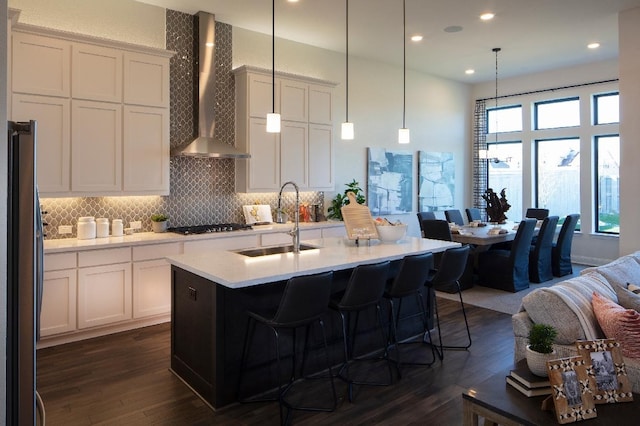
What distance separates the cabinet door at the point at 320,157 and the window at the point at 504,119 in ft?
14.7

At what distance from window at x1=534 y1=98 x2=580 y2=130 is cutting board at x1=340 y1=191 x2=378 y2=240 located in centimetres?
591

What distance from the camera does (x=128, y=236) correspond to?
4.84m

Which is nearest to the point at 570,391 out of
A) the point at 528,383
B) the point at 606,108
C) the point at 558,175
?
the point at 528,383

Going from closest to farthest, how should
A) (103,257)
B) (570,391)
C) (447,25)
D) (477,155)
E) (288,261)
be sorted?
(570,391) < (288,261) < (103,257) < (447,25) < (477,155)

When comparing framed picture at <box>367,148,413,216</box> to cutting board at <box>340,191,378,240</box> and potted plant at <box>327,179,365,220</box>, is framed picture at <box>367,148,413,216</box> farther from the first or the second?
cutting board at <box>340,191,378,240</box>

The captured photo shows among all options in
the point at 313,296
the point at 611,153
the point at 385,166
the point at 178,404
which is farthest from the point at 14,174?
the point at 611,153

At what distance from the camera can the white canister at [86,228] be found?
4539 mm

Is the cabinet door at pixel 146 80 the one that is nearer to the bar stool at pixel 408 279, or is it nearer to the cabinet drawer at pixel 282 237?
the cabinet drawer at pixel 282 237

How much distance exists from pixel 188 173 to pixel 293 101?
169cm

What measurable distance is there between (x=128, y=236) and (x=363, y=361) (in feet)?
9.05

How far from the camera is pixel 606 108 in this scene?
25.8 feet

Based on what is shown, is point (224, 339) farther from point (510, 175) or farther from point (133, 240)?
point (510, 175)

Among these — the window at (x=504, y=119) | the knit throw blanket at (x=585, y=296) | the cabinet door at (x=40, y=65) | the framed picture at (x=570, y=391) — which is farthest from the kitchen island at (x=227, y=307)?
the window at (x=504, y=119)

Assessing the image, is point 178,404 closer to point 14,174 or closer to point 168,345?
point 168,345
